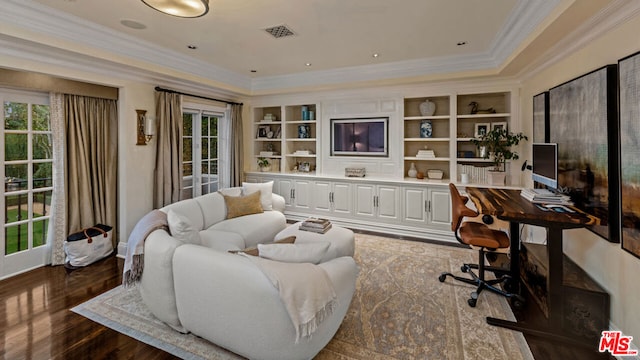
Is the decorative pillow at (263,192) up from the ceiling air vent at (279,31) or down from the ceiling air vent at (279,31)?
down

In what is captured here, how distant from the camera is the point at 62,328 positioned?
7.93ft

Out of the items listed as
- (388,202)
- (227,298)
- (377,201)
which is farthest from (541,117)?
(227,298)

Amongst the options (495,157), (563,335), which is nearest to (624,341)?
(563,335)

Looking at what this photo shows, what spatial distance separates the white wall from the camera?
204cm

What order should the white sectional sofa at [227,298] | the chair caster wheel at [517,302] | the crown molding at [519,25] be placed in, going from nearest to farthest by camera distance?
1. the white sectional sofa at [227,298]
2. the crown molding at [519,25]
3. the chair caster wheel at [517,302]

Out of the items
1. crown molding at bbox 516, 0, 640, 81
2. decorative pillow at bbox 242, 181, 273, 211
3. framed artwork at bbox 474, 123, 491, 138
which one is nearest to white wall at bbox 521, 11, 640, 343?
crown molding at bbox 516, 0, 640, 81

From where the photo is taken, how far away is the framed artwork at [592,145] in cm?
220

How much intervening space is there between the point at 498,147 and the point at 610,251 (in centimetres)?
223

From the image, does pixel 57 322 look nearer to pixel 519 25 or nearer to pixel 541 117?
pixel 519 25

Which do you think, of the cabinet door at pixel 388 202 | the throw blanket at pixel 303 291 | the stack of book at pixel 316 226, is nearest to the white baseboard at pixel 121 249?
the stack of book at pixel 316 226

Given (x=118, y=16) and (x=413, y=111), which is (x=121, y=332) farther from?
(x=413, y=111)

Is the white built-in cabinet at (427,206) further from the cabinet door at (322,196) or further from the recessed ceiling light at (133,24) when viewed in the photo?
the recessed ceiling light at (133,24)

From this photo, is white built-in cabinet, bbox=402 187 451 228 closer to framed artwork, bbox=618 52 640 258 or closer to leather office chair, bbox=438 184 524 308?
leather office chair, bbox=438 184 524 308

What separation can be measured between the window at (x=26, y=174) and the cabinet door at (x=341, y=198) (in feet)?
12.8
